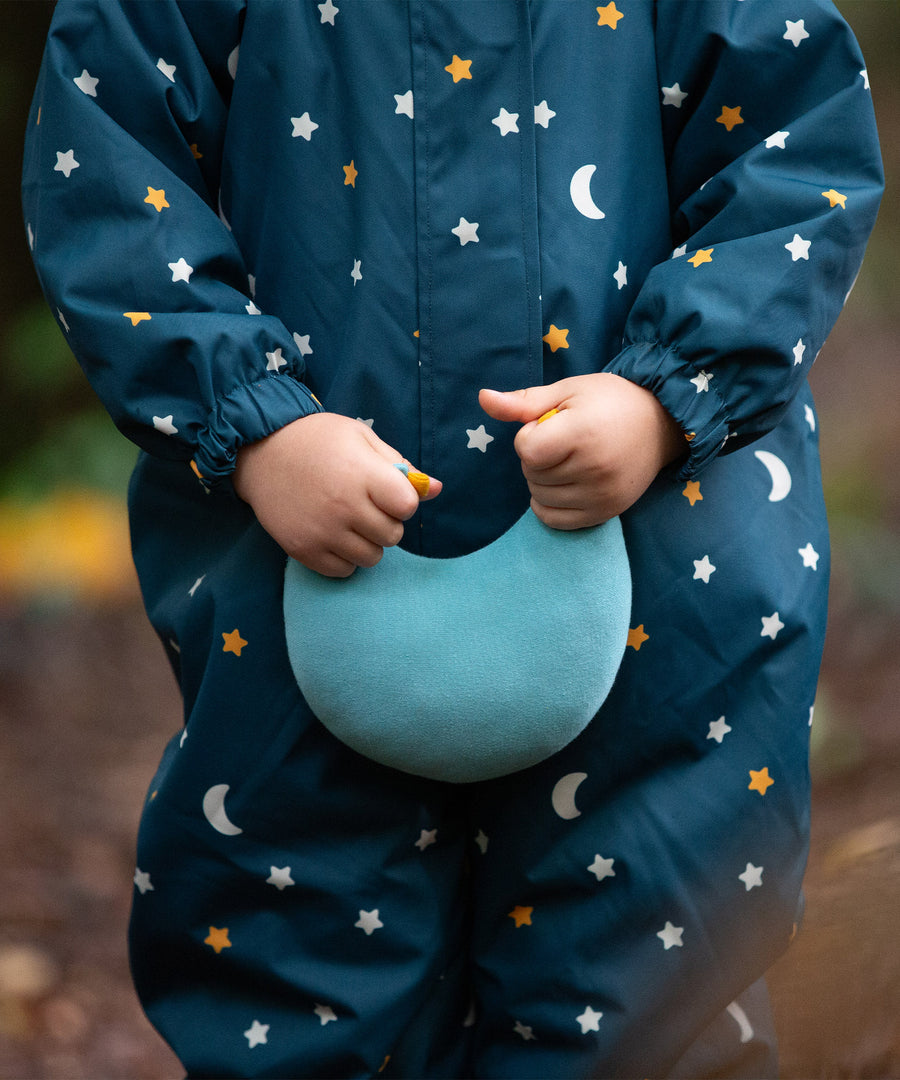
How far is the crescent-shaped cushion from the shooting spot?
683 mm

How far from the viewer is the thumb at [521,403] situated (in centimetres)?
65

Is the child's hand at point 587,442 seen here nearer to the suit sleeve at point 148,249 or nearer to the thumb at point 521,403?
the thumb at point 521,403

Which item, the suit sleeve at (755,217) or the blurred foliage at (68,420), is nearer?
the suit sleeve at (755,217)

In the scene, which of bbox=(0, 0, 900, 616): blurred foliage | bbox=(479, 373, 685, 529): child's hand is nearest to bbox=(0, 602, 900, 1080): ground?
bbox=(0, 0, 900, 616): blurred foliage

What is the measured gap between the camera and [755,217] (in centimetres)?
69

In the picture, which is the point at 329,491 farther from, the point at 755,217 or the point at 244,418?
the point at 755,217

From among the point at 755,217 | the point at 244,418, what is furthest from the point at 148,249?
the point at 755,217

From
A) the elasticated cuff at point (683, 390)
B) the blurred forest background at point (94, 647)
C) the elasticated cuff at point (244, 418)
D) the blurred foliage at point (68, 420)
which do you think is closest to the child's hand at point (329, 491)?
the elasticated cuff at point (244, 418)

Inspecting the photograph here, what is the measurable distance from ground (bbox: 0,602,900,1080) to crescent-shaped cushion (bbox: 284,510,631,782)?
267 mm

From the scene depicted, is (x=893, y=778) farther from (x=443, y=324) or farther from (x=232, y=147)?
(x=232, y=147)

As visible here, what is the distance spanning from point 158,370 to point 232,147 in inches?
7.5

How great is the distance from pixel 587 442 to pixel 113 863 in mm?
1027

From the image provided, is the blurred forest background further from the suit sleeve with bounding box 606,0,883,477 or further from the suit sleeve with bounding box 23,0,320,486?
the suit sleeve with bounding box 23,0,320,486

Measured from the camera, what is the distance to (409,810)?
804 millimetres
